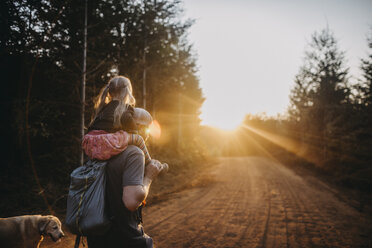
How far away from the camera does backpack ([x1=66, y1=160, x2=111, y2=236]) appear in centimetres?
130

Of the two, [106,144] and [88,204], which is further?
[106,144]

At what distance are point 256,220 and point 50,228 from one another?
4813 mm

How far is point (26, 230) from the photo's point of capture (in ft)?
11.6

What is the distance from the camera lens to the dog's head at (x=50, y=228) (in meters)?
3.57

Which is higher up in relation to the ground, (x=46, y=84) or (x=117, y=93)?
(x=46, y=84)

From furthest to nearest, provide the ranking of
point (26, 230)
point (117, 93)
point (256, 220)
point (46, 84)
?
1. point (46, 84)
2. point (256, 220)
3. point (26, 230)
4. point (117, 93)

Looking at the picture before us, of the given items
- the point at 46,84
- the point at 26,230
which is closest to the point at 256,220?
the point at 26,230

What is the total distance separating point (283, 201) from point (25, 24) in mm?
10979

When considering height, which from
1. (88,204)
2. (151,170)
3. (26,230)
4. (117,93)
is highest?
(117,93)

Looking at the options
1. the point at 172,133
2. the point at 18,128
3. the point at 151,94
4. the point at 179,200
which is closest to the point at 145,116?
the point at 179,200

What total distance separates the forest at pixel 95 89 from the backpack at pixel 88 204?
605 centimetres

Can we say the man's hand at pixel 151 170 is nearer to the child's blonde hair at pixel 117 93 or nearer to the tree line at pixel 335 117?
the child's blonde hair at pixel 117 93

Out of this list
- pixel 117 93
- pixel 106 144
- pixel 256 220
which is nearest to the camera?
pixel 106 144

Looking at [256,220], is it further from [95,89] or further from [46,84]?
[46,84]
